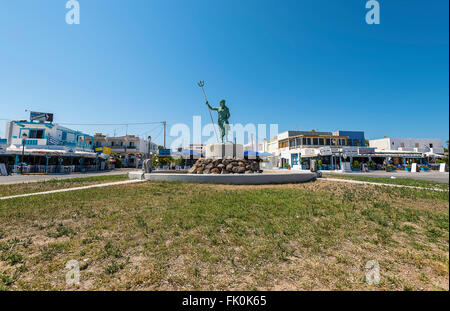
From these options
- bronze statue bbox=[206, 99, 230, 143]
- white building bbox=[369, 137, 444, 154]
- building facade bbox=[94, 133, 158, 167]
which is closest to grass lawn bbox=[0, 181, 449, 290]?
bronze statue bbox=[206, 99, 230, 143]

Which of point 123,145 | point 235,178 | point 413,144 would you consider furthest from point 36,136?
point 413,144

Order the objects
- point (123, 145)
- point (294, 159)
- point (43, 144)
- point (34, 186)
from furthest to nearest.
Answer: point (123, 145), point (294, 159), point (43, 144), point (34, 186)

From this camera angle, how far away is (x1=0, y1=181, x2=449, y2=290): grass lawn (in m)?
2.95

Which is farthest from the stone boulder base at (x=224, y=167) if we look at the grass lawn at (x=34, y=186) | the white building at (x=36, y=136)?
the white building at (x=36, y=136)

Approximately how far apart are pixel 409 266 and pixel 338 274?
4.21ft

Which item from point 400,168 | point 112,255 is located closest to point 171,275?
point 112,255

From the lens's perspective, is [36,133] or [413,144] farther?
[413,144]

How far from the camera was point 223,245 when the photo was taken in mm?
4066

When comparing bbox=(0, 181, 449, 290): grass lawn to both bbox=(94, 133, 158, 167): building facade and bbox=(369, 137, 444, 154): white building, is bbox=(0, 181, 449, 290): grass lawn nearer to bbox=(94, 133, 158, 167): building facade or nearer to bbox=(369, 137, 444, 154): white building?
bbox=(369, 137, 444, 154): white building

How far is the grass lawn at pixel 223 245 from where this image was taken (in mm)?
2949

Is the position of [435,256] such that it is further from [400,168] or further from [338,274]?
[400,168]

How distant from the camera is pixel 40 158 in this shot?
3047cm

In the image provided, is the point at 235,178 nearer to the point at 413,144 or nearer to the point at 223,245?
the point at 223,245

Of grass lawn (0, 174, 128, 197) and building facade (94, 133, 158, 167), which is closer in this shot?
grass lawn (0, 174, 128, 197)
